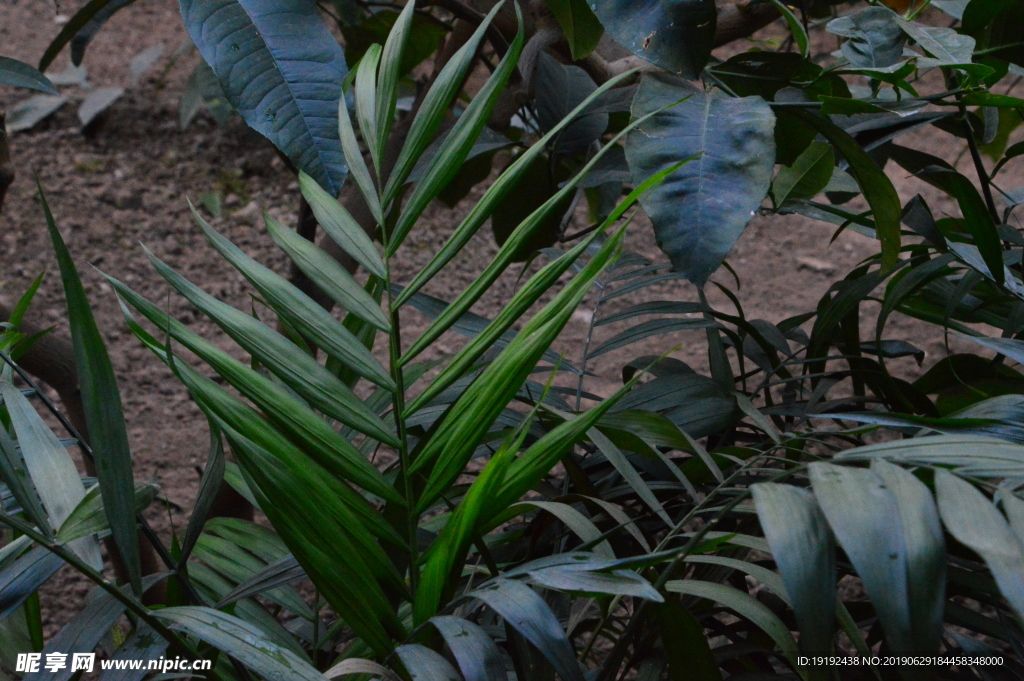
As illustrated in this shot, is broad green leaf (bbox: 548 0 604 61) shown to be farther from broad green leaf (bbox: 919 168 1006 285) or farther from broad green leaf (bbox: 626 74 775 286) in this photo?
broad green leaf (bbox: 919 168 1006 285)

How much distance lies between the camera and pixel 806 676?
1.55ft

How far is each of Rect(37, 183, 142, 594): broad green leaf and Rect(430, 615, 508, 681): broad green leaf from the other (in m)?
0.21

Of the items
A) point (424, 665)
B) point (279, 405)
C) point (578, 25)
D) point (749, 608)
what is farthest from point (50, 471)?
point (578, 25)

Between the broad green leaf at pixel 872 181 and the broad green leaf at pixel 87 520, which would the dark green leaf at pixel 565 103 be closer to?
the broad green leaf at pixel 872 181

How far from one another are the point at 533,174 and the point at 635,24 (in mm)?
443

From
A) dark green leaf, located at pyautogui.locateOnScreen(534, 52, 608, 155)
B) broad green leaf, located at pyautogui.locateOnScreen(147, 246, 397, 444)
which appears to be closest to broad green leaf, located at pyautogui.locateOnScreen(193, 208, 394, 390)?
broad green leaf, located at pyautogui.locateOnScreen(147, 246, 397, 444)

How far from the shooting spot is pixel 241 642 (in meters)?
0.47

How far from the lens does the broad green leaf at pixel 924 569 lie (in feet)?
1.21

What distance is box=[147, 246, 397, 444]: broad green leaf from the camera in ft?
1.77

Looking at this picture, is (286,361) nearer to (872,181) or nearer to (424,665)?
(424,665)

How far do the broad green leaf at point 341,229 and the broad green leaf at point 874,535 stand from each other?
0.36m

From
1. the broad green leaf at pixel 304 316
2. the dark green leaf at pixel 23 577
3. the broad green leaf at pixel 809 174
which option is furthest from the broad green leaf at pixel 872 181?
the dark green leaf at pixel 23 577

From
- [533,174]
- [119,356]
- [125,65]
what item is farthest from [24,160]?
[533,174]

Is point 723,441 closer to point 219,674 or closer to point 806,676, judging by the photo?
point 806,676
